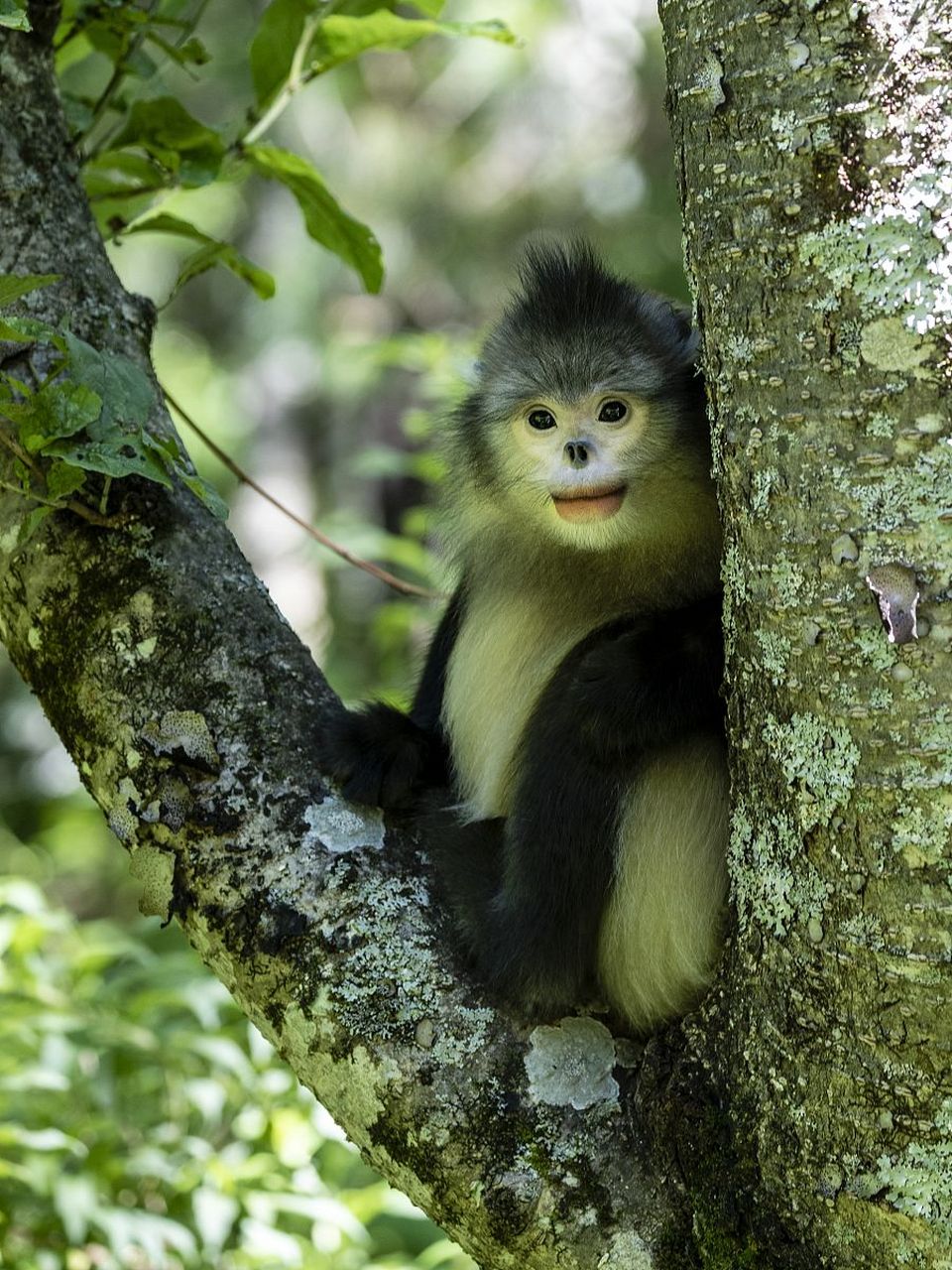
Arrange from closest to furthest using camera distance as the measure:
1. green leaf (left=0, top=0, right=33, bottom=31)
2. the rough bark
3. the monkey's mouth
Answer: the rough bark → green leaf (left=0, top=0, right=33, bottom=31) → the monkey's mouth

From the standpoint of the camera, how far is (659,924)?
2.42 metres

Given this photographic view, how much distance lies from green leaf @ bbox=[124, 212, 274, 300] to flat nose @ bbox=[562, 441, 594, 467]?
776 mm

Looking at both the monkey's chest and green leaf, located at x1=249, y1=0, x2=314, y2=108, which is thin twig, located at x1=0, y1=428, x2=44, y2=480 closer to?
the monkey's chest

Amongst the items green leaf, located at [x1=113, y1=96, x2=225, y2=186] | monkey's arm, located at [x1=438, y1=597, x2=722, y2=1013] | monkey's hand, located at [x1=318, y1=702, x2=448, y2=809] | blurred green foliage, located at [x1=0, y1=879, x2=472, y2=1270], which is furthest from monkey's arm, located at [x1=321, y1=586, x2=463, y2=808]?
green leaf, located at [x1=113, y1=96, x2=225, y2=186]

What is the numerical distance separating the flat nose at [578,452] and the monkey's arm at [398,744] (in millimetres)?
524

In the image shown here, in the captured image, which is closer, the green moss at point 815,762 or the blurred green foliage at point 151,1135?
the green moss at point 815,762

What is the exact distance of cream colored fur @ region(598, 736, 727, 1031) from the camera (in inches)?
91.9

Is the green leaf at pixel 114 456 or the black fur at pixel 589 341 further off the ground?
the black fur at pixel 589 341

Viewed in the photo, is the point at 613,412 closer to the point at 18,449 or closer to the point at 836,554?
the point at 18,449

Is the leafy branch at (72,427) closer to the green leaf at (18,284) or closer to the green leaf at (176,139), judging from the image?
the green leaf at (18,284)

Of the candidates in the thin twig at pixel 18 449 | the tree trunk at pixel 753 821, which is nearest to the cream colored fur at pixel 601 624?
the tree trunk at pixel 753 821

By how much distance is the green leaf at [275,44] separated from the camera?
9.57 ft

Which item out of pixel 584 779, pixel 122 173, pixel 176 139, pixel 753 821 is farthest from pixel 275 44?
pixel 753 821

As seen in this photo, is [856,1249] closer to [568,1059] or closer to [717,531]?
[568,1059]
